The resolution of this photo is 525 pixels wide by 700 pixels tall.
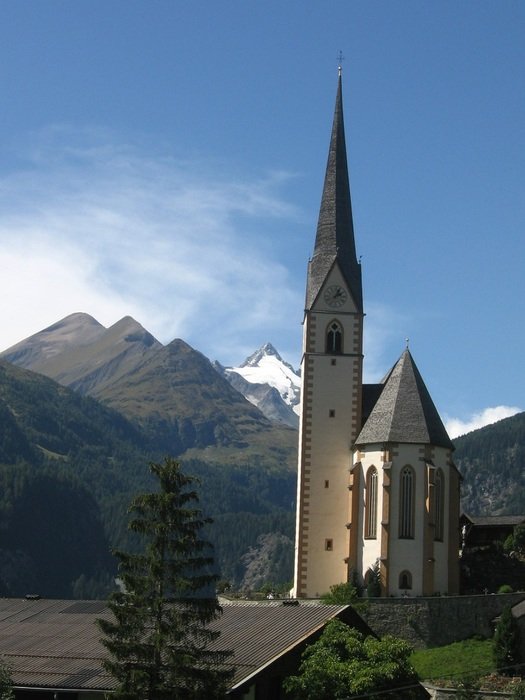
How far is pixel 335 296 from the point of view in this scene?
87250mm

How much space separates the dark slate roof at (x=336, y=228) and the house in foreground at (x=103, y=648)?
32663mm

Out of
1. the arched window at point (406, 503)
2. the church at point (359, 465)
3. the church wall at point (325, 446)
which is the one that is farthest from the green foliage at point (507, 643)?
the church wall at point (325, 446)

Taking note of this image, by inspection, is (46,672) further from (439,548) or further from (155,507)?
(439,548)

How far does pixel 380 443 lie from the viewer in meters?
79.8

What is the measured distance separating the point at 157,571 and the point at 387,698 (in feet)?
34.4

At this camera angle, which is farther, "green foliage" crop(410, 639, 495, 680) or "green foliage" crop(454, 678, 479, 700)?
"green foliage" crop(410, 639, 495, 680)

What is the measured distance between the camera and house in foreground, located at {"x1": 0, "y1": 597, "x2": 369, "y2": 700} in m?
49.9

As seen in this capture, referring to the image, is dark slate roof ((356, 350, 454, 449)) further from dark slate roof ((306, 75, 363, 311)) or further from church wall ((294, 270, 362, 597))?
dark slate roof ((306, 75, 363, 311))

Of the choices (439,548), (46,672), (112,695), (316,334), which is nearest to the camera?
(112,695)

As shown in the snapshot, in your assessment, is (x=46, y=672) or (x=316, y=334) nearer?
(x=46, y=672)

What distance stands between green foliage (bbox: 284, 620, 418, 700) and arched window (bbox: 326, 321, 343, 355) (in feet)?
117

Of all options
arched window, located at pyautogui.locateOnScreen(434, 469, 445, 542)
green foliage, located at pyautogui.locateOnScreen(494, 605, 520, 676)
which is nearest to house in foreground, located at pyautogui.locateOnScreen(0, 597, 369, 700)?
green foliage, located at pyautogui.locateOnScreen(494, 605, 520, 676)

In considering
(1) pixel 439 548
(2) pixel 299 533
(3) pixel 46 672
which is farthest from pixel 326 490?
(3) pixel 46 672

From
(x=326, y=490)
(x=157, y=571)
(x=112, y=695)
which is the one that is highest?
(x=326, y=490)
